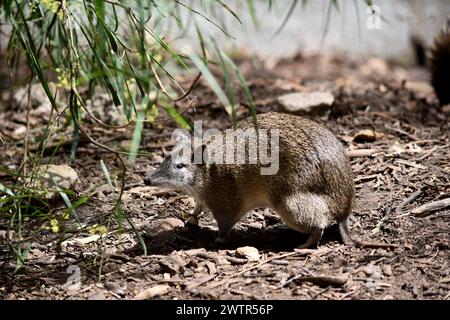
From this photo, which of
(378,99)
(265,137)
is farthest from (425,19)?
(265,137)

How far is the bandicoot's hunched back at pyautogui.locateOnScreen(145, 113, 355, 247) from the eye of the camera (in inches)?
183

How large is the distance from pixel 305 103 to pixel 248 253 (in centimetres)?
243

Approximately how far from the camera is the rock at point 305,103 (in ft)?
21.2

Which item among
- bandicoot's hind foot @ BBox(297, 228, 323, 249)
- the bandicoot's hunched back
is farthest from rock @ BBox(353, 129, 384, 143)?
bandicoot's hind foot @ BBox(297, 228, 323, 249)

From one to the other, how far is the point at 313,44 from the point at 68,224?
673 cm

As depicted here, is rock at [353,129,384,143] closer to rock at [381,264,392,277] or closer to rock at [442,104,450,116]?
rock at [442,104,450,116]

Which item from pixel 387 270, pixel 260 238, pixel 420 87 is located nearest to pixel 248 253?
pixel 260 238

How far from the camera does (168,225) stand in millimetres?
4965

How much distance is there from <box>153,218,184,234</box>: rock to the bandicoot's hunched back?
20 centimetres

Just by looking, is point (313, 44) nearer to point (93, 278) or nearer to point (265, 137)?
point (265, 137)

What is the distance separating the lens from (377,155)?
5695 mm

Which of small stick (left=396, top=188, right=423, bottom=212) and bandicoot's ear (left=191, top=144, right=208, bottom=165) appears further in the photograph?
bandicoot's ear (left=191, top=144, right=208, bottom=165)

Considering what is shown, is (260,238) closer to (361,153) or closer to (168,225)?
(168,225)

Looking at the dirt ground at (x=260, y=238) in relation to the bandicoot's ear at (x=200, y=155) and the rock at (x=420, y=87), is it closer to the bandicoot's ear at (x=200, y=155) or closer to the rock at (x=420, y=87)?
the bandicoot's ear at (x=200, y=155)
